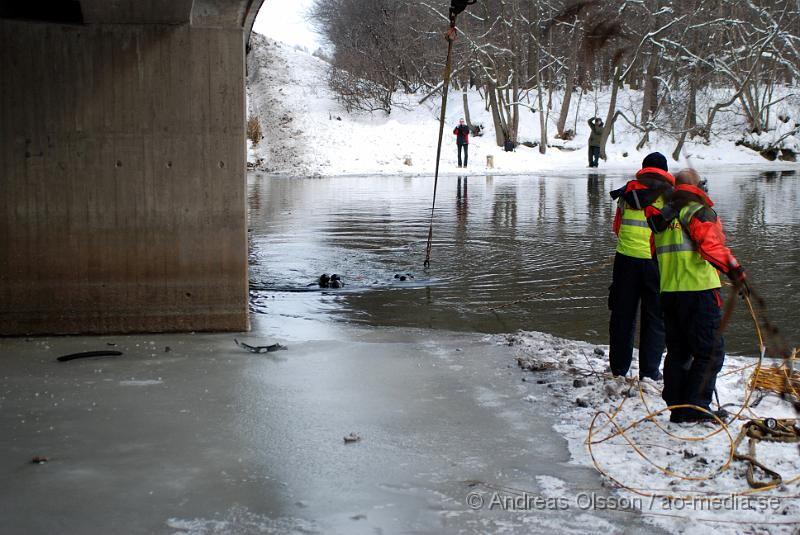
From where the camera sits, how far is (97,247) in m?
8.00

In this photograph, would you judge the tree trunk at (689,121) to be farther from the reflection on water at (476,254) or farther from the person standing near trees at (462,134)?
the person standing near trees at (462,134)

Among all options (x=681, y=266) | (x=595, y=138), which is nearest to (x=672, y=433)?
(x=681, y=266)

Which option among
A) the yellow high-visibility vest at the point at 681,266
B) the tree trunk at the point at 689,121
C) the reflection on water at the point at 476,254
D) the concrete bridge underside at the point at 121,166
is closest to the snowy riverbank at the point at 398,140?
the reflection on water at the point at 476,254

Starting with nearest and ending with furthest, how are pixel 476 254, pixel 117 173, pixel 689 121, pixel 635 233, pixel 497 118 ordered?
pixel 689 121, pixel 635 233, pixel 117 173, pixel 476 254, pixel 497 118

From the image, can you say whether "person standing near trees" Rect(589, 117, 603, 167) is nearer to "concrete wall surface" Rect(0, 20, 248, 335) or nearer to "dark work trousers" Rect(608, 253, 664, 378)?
"concrete wall surface" Rect(0, 20, 248, 335)

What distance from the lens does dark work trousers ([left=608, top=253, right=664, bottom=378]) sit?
21.5ft

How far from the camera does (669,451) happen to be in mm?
4961

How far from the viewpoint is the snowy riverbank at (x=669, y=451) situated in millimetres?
4098

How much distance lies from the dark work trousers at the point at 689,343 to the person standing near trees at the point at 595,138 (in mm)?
33496

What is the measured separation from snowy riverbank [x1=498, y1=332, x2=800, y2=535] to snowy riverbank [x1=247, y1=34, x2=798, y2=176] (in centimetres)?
3111

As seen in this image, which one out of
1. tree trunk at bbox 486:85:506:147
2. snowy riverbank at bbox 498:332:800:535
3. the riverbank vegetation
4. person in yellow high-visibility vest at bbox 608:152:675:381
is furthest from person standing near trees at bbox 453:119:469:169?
person in yellow high-visibility vest at bbox 608:152:675:381

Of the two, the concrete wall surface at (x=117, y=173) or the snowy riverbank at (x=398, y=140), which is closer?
the concrete wall surface at (x=117, y=173)

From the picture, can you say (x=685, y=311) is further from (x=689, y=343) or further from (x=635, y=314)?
(x=635, y=314)

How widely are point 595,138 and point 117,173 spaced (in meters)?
33.6
